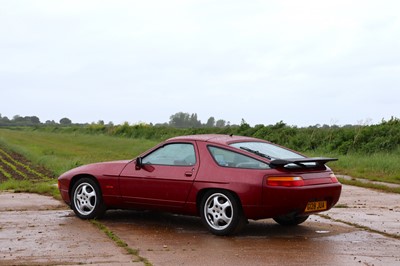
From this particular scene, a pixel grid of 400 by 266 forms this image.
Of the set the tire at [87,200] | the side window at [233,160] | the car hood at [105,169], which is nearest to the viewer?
the side window at [233,160]

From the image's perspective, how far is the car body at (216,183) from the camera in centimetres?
827

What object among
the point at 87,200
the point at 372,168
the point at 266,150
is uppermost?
the point at 266,150

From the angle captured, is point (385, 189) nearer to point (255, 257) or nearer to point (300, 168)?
point (300, 168)

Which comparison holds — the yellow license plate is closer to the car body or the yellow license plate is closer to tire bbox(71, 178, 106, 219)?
the car body

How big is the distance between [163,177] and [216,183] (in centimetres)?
90

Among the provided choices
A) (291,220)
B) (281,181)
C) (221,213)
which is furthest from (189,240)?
(291,220)

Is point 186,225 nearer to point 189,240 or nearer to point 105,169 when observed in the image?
point 189,240

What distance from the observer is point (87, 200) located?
9867 mm

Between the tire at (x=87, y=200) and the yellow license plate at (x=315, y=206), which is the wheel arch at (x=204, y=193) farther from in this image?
the tire at (x=87, y=200)

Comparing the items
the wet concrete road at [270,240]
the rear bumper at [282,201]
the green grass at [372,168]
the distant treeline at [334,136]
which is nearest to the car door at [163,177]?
the wet concrete road at [270,240]

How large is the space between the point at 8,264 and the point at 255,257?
2646 mm

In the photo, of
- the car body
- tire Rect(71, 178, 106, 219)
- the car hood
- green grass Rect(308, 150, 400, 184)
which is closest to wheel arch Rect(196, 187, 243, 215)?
the car body

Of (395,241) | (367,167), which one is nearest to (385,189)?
(367,167)

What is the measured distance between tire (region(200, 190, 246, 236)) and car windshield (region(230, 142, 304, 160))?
738 mm
